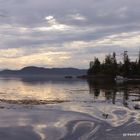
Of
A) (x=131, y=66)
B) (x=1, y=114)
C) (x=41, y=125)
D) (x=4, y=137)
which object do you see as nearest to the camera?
(x=4, y=137)

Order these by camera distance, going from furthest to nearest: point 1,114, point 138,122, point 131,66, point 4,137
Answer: point 131,66, point 1,114, point 138,122, point 4,137

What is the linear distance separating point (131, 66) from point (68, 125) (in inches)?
6651

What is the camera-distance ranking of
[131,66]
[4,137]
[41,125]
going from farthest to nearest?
[131,66]
[41,125]
[4,137]

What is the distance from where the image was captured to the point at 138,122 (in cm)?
2486

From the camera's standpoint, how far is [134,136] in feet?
63.4

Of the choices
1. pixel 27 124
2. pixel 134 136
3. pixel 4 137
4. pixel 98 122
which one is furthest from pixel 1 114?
pixel 134 136

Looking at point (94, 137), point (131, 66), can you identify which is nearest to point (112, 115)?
point (94, 137)

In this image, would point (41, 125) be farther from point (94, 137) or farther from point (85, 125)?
point (94, 137)

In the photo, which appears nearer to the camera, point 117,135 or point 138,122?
point 117,135

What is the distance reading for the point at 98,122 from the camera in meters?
24.4

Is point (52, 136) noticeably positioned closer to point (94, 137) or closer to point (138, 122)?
point (94, 137)

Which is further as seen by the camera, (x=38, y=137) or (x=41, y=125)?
(x=41, y=125)

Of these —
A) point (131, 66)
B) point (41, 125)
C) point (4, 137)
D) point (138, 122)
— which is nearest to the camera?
point (4, 137)

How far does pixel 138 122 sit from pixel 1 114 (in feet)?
32.6
